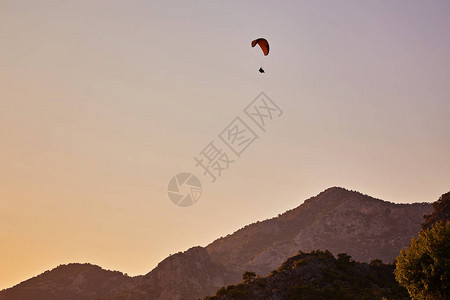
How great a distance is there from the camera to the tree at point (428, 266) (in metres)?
50.3

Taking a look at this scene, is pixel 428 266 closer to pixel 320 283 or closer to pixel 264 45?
pixel 320 283

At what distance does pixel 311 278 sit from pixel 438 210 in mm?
74566

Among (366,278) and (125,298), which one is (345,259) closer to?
(366,278)

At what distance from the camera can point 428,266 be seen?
169ft

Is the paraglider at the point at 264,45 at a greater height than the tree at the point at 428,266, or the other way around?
the paraglider at the point at 264,45

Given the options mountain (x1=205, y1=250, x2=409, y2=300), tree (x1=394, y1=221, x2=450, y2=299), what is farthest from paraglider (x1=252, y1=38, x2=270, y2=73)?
tree (x1=394, y1=221, x2=450, y2=299)

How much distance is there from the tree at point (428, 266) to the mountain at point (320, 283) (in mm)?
19167

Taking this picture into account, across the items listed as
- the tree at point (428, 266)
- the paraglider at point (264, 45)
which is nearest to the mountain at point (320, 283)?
the tree at point (428, 266)

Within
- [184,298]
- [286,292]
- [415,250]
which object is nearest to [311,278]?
[286,292]

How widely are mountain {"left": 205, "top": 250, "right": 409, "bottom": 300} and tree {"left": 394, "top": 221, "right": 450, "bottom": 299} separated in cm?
1917

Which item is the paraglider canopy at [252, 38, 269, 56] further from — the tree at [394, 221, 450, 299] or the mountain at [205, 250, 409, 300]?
the tree at [394, 221, 450, 299]

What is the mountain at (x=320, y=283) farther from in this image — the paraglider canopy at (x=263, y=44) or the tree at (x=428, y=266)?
the paraglider canopy at (x=263, y=44)

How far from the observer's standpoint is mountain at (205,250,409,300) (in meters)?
73.8

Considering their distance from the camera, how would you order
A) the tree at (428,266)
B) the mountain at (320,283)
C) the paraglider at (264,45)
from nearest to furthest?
the tree at (428,266) < the mountain at (320,283) < the paraglider at (264,45)
